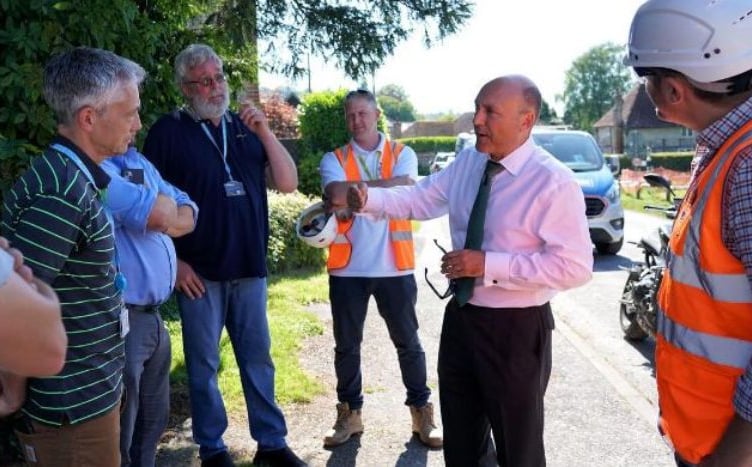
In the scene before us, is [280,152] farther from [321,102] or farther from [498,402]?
[321,102]

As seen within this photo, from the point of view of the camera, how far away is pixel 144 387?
318cm

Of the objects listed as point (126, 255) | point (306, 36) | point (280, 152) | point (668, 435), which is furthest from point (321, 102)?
point (668, 435)

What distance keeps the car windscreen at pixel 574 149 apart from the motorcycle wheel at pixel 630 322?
5.93m

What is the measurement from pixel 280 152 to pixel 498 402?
1866 mm

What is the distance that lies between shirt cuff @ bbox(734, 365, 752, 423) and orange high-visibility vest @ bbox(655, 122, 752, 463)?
9 centimetres

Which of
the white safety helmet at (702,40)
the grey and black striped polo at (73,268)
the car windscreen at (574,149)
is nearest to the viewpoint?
A: the white safety helmet at (702,40)

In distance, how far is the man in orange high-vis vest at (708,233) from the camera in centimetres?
174

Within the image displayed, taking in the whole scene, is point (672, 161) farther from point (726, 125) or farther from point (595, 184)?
point (726, 125)

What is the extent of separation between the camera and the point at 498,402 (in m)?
2.88

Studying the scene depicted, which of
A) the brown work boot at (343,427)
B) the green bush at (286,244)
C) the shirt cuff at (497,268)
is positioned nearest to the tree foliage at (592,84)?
the green bush at (286,244)

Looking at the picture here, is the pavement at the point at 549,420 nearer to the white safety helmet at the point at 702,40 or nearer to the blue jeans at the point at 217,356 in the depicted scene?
the blue jeans at the point at 217,356

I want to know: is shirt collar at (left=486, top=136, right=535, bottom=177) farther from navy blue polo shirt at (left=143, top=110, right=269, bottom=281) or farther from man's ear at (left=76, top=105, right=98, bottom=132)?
man's ear at (left=76, top=105, right=98, bottom=132)

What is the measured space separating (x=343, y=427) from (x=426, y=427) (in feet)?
1.73

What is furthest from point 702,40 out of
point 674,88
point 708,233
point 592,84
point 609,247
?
point 592,84
